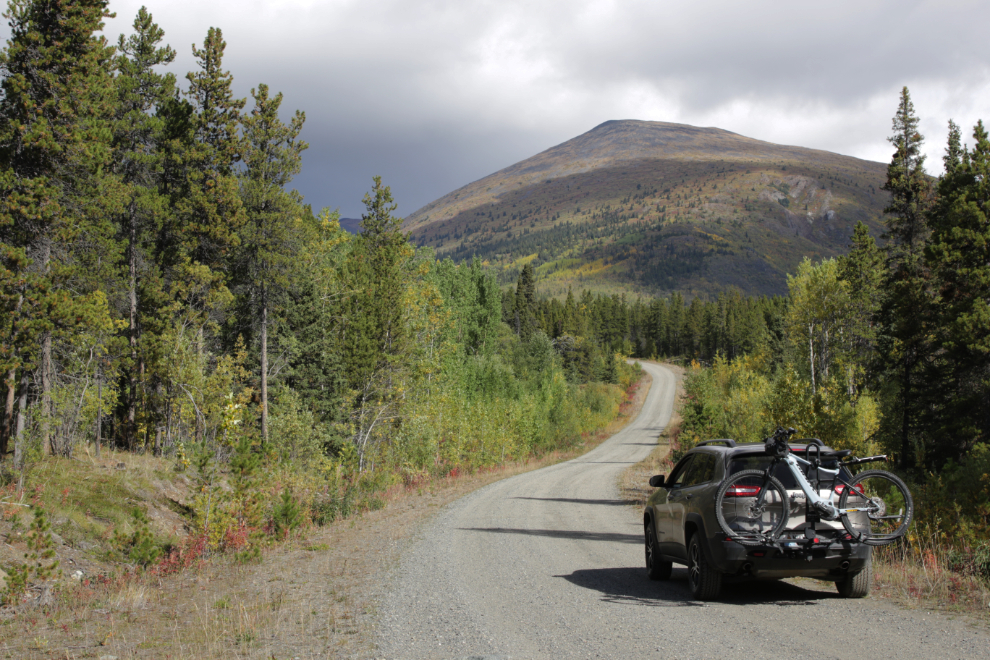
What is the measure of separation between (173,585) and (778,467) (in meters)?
10.1

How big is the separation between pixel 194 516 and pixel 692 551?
10.5 m

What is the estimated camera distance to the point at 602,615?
7.49 m

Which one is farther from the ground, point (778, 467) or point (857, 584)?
point (778, 467)

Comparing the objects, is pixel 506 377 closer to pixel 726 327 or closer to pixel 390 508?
pixel 390 508

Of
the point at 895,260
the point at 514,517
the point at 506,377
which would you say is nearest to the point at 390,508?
the point at 514,517

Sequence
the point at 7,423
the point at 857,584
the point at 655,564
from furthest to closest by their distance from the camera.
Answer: the point at 7,423, the point at 655,564, the point at 857,584

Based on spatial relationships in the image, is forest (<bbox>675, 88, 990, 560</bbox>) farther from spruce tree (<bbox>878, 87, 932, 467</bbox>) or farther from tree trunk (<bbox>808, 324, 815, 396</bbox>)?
tree trunk (<bbox>808, 324, 815, 396</bbox>)

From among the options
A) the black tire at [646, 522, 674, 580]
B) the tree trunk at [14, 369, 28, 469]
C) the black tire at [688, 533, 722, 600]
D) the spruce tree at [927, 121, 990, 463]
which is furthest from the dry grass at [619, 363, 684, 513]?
the tree trunk at [14, 369, 28, 469]

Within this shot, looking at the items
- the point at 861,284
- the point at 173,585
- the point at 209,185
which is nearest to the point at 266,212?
the point at 209,185

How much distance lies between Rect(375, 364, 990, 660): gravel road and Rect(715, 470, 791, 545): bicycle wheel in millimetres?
925

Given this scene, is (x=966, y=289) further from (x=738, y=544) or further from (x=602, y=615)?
(x=602, y=615)

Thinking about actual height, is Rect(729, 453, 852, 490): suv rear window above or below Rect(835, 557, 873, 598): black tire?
above

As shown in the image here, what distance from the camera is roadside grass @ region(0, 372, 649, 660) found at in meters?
7.18

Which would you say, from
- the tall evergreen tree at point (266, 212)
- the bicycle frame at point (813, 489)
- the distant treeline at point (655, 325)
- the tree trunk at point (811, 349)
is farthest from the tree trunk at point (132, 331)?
the distant treeline at point (655, 325)
